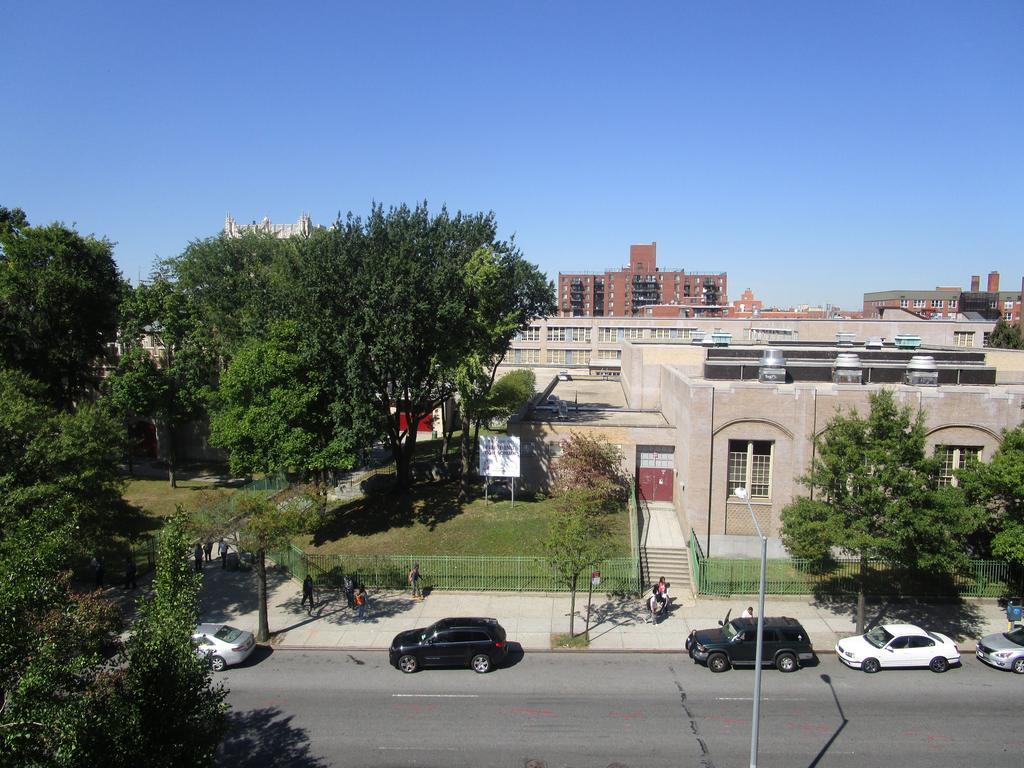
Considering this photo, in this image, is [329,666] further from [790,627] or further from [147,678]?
[790,627]

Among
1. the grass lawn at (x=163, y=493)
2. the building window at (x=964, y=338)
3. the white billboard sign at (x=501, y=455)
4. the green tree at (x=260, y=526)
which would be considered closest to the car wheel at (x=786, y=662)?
the white billboard sign at (x=501, y=455)

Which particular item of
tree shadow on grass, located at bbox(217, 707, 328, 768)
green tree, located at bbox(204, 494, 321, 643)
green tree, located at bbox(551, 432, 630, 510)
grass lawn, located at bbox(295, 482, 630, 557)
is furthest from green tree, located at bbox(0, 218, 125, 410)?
green tree, located at bbox(551, 432, 630, 510)

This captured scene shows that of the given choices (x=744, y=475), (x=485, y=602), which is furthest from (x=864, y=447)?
(x=485, y=602)

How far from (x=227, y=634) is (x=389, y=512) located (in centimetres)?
1302

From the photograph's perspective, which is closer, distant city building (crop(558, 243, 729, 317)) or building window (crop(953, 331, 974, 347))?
building window (crop(953, 331, 974, 347))

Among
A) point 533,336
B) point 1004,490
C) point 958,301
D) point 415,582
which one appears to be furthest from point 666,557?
point 958,301

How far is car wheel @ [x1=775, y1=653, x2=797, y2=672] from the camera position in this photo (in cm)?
2261

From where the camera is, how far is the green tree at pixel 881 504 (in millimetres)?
23375

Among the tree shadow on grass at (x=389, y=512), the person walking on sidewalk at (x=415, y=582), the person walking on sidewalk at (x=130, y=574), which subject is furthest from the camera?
the tree shadow on grass at (x=389, y=512)

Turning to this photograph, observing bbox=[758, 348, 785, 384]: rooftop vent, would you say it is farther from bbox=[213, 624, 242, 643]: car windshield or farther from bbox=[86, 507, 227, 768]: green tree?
bbox=[86, 507, 227, 768]: green tree

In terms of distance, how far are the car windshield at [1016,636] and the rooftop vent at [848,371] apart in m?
12.9

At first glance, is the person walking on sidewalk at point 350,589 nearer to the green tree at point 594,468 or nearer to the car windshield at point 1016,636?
the green tree at point 594,468

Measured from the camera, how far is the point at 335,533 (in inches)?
1344

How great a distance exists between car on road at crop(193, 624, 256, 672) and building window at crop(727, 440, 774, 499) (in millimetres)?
19667
